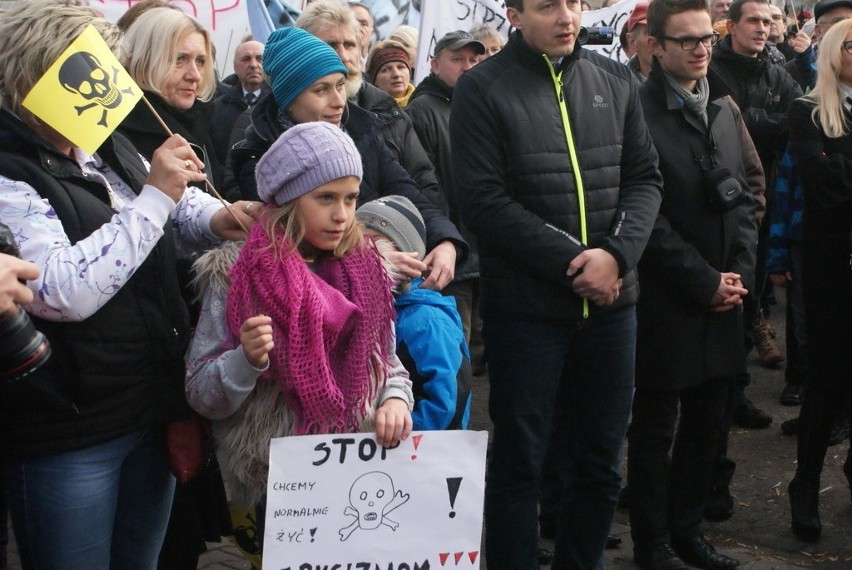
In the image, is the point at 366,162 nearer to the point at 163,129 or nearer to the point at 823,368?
the point at 163,129

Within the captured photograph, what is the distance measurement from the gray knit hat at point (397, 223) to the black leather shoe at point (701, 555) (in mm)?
1937

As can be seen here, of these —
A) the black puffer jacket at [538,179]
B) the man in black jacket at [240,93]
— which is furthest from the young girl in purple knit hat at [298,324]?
the man in black jacket at [240,93]

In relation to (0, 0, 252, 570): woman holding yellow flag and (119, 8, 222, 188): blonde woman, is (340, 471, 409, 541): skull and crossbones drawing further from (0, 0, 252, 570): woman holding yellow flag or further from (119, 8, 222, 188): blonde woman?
(119, 8, 222, 188): blonde woman

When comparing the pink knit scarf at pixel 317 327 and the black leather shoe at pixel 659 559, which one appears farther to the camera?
the black leather shoe at pixel 659 559

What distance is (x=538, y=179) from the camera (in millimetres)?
3812

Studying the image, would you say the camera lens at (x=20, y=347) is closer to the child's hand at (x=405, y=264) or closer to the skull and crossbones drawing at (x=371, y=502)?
the skull and crossbones drawing at (x=371, y=502)

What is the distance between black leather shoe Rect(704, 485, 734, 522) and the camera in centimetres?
514

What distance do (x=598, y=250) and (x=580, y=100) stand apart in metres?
0.52

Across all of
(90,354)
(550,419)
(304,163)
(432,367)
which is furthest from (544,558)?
(90,354)

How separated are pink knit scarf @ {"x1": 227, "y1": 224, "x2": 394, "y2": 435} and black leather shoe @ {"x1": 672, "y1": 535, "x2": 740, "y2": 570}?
7.00ft

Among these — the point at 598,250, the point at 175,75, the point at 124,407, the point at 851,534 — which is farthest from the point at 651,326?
the point at 124,407

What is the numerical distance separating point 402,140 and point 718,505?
2.13 m

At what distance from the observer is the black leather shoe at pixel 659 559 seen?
14.9 feet

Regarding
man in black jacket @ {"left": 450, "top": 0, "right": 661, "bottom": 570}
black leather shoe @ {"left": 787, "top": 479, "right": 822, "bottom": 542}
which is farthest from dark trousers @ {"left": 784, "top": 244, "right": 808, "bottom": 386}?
man in black jacket @ {"left": 450, "top": 0, "right": 661, "bottom": 570}
